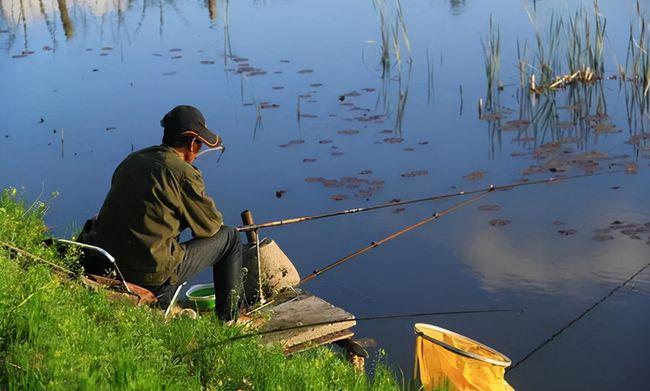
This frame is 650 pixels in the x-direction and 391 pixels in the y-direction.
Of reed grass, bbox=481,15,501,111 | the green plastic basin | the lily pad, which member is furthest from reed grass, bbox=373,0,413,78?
the green plastic basin

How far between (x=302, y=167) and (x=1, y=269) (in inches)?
188

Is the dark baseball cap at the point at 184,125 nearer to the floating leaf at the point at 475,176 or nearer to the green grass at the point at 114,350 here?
the green grass at the point at 114,350

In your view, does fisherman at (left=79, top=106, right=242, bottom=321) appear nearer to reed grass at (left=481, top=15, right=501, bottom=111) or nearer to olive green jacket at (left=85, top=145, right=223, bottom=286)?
olive green jacket at (left=85, top=145, right=223, bottom=286)

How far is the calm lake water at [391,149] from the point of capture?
6238mm

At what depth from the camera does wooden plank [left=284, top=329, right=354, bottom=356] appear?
4.97 m

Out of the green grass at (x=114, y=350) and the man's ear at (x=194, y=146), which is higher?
the man's ear at (x=194, y=146)

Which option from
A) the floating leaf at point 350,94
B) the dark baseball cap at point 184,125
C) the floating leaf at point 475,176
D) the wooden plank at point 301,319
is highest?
the dark baseball cap at point 184,125

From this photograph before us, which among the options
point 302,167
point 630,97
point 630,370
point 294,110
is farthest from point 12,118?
point 630,370

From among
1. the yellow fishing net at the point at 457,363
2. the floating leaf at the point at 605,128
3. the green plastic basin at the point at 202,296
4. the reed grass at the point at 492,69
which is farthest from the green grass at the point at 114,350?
the reed grass at the point at 492,69

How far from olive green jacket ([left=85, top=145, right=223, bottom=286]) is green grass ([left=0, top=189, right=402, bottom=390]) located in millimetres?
213

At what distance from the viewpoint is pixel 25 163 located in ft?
31.4

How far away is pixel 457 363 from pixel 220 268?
1.34 meters

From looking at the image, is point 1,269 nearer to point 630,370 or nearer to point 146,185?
point 146,185

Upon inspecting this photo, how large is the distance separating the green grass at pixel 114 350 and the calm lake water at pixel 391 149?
5.07 ft
